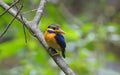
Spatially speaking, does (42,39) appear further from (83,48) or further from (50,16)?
(83,48)

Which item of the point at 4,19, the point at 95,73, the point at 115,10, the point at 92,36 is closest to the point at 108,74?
the point at 95,73

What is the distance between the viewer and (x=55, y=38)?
2035 mm

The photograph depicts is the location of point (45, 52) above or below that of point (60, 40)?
above

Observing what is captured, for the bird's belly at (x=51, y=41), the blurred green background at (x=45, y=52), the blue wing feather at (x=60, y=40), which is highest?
the blurred green background at (x=45, y=52)

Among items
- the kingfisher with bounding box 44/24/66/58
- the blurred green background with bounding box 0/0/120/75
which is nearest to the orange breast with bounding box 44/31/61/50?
the kingfisher with bounding box 44/24/66/58

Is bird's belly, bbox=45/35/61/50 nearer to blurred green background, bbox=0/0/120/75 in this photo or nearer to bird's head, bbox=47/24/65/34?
bird's head, bbox=47/24/65/34

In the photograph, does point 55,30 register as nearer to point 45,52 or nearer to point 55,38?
point 55,38

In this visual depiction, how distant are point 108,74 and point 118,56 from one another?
258cm

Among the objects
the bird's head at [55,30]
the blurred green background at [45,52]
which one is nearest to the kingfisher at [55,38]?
the bird's head at [55,30]

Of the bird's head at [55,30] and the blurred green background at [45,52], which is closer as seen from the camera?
the bird's head at [55,30]

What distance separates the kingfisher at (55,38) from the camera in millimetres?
2016

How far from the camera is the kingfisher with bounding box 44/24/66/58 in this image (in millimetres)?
2016

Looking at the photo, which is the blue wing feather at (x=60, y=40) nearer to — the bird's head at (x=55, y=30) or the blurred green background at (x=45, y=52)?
the bird's head at (x=55, y=30)

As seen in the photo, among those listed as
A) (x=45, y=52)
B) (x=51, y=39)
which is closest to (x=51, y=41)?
(x=51, y=39)
